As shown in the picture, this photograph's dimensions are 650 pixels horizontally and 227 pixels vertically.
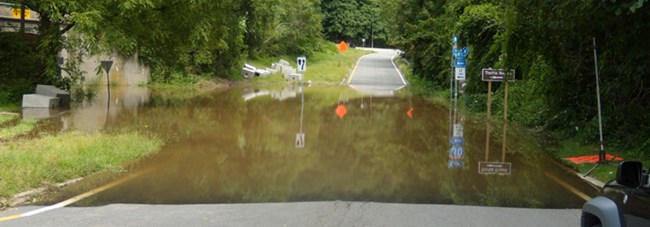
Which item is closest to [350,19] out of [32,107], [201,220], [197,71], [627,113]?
[197,71]

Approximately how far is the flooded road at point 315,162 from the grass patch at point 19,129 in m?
1.07

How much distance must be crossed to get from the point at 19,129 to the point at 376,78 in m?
38.2

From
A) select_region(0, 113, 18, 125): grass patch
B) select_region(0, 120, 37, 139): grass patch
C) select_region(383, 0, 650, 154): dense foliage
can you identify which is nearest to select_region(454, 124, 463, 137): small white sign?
select_region(383, 0, 650, 154): dense foliage

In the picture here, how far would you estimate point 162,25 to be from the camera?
2173cm

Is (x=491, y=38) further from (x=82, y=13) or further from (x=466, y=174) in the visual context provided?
(x=82, y=13)

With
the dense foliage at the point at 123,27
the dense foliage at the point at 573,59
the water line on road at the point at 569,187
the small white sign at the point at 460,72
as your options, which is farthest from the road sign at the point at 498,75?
the dense foliage at the point at 123,27

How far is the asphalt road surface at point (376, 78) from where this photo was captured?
4167cm

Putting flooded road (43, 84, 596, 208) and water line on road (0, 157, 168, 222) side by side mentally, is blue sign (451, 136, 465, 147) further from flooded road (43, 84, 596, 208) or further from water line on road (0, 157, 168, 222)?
water line on road (0, 157, 168, 222)

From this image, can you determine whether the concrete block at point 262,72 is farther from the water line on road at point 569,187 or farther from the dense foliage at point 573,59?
the water line on road at point 569,187

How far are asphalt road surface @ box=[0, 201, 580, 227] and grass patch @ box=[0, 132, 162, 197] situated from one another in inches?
58.3

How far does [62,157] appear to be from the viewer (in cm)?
1050

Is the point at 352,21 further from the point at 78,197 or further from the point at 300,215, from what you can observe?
the point at 300,215

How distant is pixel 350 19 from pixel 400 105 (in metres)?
76.0

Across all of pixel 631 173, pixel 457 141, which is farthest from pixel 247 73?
pixel 631 173
